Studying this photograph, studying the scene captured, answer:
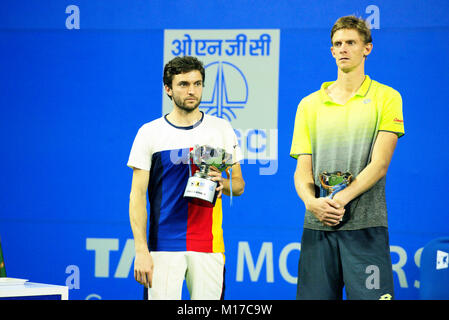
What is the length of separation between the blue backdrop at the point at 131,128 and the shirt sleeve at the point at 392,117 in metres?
0.77

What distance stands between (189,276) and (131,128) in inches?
55.3

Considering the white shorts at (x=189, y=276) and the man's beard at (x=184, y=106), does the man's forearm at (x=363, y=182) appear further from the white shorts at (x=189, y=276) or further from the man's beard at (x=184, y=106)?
the man's beard at (x=184, y=106)

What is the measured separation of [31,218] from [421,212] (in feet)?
8.18

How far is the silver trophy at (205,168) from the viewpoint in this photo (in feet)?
9.97

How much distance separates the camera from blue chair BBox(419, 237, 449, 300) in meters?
3.45

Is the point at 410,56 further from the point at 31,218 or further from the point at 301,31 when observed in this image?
the point at 31,218

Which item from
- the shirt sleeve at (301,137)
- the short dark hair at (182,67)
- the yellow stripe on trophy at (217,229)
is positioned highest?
the short dark hair at (182,67)

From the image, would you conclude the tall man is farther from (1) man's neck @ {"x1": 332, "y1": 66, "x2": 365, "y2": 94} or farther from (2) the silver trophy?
(2) the silver trophy

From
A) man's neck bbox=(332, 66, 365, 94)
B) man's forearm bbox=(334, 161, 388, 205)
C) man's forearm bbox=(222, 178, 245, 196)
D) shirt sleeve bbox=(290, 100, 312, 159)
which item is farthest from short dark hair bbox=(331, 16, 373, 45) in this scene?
man's forearm bbox=(222, 178, 245, 196)

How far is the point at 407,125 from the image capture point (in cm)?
394

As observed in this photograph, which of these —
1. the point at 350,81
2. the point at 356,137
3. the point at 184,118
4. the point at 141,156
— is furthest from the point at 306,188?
the point at 141,156

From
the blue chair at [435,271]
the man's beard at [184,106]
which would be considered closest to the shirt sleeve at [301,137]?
the man's beard at [184,106]

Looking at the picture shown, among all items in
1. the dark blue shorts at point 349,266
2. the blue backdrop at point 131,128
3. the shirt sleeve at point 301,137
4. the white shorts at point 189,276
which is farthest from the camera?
the blue backdrop at point 131,128
